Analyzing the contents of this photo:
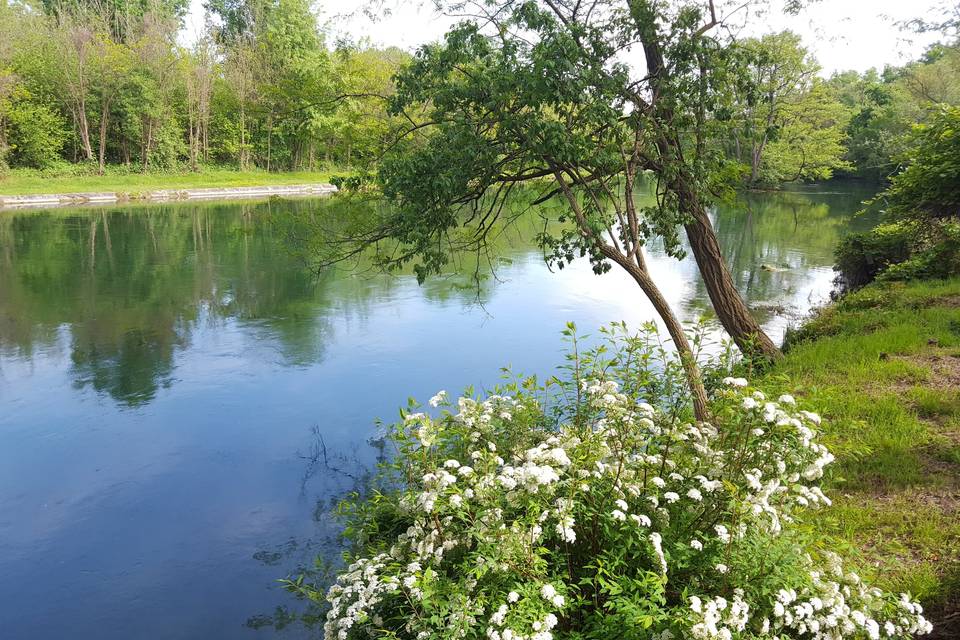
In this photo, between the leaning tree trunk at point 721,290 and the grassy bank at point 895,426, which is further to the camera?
the leaning tree trunk at point 721,290

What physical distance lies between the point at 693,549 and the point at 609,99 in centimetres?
361

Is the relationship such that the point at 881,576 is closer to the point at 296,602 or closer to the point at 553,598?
the point at 553,598

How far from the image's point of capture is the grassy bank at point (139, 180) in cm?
2861

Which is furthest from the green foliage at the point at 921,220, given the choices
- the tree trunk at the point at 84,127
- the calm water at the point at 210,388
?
the tree trunk at the point at 84,127

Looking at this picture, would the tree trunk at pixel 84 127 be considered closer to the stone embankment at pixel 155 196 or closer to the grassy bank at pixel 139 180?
the grassy bank at pixel 139 180

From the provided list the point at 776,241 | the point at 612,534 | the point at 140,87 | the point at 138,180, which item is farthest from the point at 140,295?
the point at 140,87

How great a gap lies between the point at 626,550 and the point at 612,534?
79mm

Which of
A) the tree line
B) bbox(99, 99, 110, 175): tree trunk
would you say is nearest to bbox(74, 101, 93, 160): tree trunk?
the tree line

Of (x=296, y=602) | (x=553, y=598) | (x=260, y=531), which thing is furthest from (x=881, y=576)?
(x=260, y=531)

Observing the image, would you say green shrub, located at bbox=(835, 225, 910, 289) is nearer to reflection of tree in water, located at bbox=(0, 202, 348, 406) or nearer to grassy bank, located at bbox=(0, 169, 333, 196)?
reflection of tree in water, located at bbox=(0, 202, 348, 406)

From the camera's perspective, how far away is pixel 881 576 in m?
3.05

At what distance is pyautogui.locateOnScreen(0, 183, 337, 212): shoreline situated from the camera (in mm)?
26672

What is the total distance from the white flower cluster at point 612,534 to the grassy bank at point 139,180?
85.9ft

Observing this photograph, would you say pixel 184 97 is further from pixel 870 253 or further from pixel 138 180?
pixel 870 253
